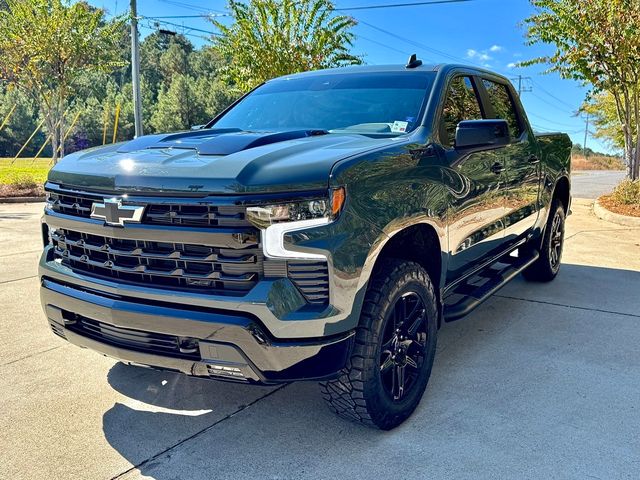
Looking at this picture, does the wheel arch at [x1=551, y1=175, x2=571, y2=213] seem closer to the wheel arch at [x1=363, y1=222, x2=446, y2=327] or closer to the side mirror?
the side mirror

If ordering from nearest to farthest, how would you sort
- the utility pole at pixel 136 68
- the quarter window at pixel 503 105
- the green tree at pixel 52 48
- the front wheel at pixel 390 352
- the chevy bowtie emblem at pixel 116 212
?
1. the chevy bowtie emblem at pixel 116 212
2. the front wheel at pixel 390 352
3. the quarter window at pixel 503 105
4. the green tree at pixel 52 48
5. the utility pole at pixel 136 68

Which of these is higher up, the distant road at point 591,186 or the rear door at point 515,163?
the rear door at point 515,163

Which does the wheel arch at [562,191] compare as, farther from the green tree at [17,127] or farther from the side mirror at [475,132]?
the green tree at [17,127]

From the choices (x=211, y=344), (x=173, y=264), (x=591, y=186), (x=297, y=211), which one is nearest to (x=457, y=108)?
(x=297, y=211)

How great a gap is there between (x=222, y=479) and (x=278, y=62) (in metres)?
12.2

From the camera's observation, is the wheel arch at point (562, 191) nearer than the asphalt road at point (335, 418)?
No

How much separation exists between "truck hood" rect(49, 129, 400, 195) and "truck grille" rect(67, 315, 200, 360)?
24.6 inches

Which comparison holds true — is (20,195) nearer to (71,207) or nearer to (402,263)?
(71,207)

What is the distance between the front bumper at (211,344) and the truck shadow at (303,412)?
0.45 m

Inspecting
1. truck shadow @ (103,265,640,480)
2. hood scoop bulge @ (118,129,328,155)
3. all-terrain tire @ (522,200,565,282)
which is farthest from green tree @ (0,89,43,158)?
truck shadow @ (103,265,640,480)

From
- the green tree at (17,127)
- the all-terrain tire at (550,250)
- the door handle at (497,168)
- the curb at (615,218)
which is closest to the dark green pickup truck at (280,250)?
the door handle at (497,168)

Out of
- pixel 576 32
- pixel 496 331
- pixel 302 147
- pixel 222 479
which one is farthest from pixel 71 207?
pixel 576 32

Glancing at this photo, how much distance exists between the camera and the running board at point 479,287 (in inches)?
134

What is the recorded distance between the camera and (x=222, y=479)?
94.3 inches
